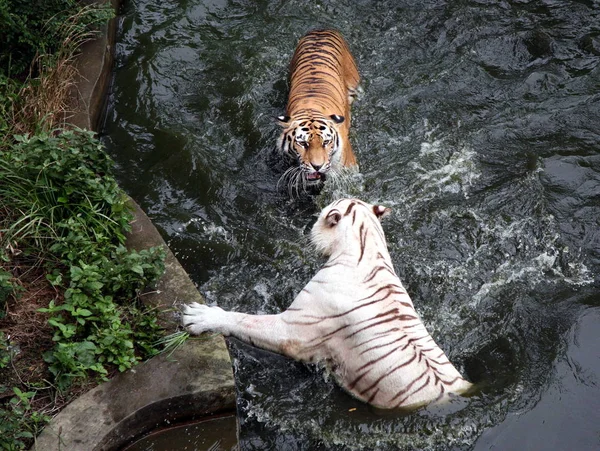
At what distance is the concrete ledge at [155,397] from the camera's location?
308 cm

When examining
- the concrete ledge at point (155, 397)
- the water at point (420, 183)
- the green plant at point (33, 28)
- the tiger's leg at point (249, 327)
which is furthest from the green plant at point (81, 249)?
the green plant at point (33, 28)

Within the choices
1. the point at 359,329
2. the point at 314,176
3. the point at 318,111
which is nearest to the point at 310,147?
the point at 314,176

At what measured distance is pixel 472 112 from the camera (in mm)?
5559

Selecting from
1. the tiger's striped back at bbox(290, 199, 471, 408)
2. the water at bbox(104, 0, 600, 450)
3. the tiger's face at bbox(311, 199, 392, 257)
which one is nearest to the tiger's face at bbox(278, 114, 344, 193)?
the water at bbox(104, 0, 600, 450)

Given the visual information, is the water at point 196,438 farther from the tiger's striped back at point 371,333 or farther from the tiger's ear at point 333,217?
the tiger's ear at point 333,217

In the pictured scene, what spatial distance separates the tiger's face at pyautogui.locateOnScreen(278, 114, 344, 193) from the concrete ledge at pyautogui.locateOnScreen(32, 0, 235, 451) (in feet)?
4.37

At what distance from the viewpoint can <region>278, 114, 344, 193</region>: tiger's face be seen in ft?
15.5

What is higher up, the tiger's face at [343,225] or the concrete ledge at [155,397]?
the tiger's face at [343,225]

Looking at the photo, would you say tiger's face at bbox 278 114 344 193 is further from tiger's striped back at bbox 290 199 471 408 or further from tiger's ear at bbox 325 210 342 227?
tiger's striped back at bbox 290 199 471 408

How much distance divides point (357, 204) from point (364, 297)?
2.16 feet

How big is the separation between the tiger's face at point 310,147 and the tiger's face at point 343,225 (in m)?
0.81

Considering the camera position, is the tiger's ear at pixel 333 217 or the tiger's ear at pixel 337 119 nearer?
the tiger's ear at pixel 333 217

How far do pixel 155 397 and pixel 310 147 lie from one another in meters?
2.12

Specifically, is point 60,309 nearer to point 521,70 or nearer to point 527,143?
point 527,143
